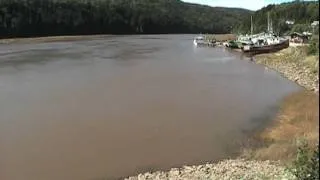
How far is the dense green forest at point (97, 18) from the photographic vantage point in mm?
106562

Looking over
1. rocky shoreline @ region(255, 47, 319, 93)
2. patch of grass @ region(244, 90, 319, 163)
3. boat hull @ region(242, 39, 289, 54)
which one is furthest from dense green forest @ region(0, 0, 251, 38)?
patch of grass @ region(244, 90, 319, 163)

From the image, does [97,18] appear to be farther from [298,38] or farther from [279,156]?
[279,156]

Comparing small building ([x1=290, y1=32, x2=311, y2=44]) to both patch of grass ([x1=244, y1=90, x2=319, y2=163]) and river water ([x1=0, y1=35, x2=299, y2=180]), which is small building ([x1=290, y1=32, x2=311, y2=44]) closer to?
river water ([x1=0, y1=35, x2=299, y2=180])

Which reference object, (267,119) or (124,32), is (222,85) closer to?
(267,119)

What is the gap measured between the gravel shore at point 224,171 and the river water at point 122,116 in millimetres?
1004

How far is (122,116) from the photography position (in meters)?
24.7

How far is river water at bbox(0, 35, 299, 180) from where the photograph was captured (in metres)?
17.6

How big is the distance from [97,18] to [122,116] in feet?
346

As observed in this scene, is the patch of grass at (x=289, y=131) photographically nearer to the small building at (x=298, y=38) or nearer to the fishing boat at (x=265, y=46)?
the fishing boat at (x=265, y=46)

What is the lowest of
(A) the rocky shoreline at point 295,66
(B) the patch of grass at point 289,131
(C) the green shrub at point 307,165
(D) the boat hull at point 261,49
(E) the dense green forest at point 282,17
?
(B) the patch of grass at point 289,131

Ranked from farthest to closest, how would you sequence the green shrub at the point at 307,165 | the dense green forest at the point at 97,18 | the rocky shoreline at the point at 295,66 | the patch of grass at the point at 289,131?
the dense green forest at the point at 97,18, the rocky shoreline at the point at 295,66, the patch of grass at the point at 289,131, the green shrub at the point at 307,165

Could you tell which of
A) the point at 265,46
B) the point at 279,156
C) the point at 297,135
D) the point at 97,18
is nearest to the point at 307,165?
the point at 279,156

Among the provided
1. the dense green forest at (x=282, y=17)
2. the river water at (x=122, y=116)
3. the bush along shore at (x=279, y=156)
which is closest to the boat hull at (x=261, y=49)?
the river water at (x=122, y=116)

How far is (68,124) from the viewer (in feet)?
75.4
